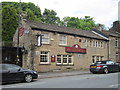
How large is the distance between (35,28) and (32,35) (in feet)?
3.16

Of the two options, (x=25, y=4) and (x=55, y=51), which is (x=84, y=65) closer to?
(x=55, y=51)

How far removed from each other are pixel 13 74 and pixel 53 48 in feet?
34.0

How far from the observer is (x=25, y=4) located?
47094 mm

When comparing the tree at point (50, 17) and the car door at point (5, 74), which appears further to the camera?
the tree at point (50, 17)

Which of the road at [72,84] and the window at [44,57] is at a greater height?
the window at [44,57]

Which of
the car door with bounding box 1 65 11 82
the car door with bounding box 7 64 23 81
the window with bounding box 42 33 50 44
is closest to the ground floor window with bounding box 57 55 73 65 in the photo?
the window with bounding box 42 33 50 44

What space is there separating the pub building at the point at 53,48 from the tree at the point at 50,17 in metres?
26.3

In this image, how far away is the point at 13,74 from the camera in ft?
39.1

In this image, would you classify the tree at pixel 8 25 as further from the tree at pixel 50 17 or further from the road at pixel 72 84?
the road at pixel 72 84

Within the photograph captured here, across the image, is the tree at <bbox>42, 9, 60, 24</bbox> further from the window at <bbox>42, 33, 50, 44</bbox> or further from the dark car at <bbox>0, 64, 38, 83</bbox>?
the dark car at <bbox>0, 64, 38, 83</bbox>

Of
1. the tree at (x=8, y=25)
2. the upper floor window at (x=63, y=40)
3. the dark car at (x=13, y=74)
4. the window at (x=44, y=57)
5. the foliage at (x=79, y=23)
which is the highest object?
the foliage at (x=79, y=23)

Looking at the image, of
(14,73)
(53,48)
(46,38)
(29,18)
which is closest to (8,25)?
(29,18)

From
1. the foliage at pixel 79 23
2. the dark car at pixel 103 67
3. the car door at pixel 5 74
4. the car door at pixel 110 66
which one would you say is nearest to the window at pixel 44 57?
the dark car at pixel 103 67

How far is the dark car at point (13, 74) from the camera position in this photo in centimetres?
1162
